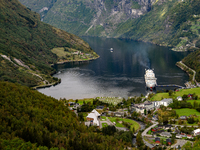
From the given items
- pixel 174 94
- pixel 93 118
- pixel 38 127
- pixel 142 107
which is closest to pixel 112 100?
pixel 142 107

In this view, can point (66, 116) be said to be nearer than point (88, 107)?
Yes

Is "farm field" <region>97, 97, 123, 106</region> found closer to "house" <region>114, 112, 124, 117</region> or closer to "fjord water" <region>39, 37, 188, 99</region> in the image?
"fjord water" <region>39, 37, 188, 99</region>

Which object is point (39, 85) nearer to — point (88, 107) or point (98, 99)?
point (98, 99)

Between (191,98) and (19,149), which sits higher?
(191,98)

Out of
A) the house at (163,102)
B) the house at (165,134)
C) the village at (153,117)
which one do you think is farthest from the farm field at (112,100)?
the house at (165,134)

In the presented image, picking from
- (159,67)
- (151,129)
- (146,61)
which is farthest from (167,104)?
(146,61)

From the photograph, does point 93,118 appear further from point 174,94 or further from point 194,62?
point 194,62

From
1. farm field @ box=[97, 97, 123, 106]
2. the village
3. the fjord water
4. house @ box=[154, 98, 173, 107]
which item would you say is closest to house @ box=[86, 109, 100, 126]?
the village
